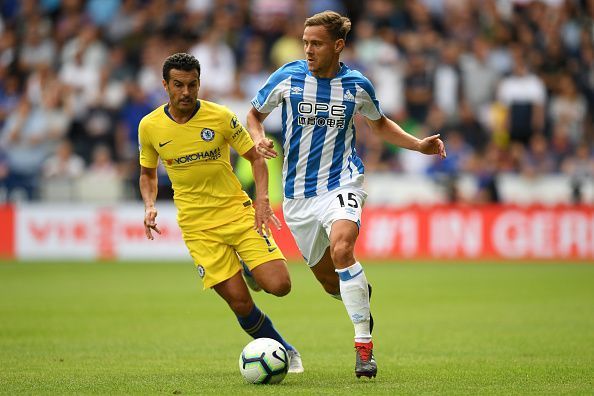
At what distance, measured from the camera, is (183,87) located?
822 centimetres

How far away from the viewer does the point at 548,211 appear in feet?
68.0

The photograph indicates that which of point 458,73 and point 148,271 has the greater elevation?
point 458,73

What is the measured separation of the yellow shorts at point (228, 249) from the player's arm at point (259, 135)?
2.29 feet

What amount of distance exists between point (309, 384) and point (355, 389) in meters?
0.48

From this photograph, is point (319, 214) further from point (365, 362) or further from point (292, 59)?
point (292, 59)

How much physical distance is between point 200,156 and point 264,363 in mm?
1705

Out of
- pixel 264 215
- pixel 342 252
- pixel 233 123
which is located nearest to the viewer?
pixel 342 252

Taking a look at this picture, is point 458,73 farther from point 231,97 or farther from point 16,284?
point 16,284

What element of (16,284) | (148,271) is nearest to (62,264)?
(148,271)

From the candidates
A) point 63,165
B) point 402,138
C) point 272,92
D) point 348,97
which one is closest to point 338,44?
point 348,97

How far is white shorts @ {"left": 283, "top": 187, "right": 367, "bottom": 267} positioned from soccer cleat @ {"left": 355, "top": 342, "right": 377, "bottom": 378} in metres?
0.91

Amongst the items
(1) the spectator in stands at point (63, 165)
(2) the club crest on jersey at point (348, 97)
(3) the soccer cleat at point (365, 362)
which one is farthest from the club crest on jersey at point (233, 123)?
(1) the spectator in stands at point (63, 165)

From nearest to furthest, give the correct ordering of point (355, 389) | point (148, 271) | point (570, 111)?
1. point (355, 389)
2. point (148, 271)
3. point (570, 111)

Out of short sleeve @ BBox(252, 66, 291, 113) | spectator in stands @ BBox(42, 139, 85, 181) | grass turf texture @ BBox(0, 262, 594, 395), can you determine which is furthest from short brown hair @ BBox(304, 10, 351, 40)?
spectator in stands @ BBox(42, 139, 85, 181)
